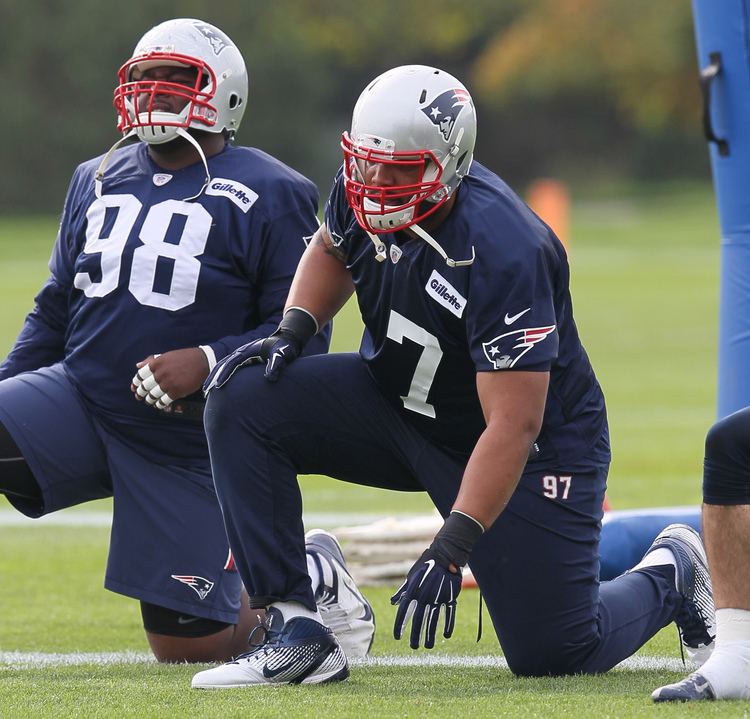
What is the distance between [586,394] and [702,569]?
0.63 meters

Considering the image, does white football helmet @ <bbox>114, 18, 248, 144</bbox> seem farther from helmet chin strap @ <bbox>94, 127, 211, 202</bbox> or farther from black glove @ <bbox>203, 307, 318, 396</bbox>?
black glove @ <bbox>203, 307, 318, 396</bbox>

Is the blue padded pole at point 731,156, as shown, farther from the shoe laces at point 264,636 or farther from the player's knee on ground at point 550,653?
the shoe laces at point 264,636

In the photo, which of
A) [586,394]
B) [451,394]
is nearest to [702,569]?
[586,394]

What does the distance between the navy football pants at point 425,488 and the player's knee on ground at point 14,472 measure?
0.78 meters

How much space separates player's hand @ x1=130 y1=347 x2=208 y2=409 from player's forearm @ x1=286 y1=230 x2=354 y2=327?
40 cm

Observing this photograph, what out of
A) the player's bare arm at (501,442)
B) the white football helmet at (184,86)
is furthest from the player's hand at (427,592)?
the white football helmet at (184,86)

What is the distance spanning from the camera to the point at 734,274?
552 centimetres

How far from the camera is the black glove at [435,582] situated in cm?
331

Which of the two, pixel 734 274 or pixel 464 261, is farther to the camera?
pixel 734 274

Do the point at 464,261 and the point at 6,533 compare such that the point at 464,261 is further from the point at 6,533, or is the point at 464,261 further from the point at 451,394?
the point at 6,533

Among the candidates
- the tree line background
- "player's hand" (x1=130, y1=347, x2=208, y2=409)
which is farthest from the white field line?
the tree line background

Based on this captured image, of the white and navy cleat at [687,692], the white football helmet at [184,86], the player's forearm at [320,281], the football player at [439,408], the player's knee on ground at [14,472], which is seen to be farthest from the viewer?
the white football helmet at [184,86]

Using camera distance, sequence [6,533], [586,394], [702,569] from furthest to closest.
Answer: [6,533] < [702,569] < [586,394]

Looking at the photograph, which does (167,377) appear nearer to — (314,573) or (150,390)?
(150,390)
